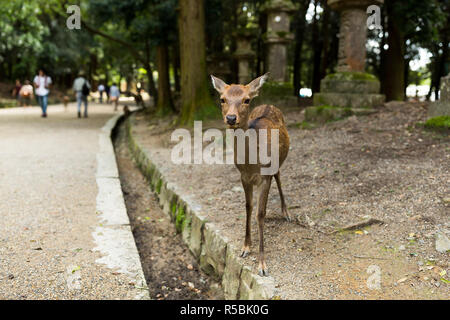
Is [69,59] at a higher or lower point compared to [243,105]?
higher

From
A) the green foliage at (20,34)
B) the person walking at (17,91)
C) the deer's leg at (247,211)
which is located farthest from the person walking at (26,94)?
the deer's leg at (247,211)

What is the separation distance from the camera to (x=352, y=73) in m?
8.52

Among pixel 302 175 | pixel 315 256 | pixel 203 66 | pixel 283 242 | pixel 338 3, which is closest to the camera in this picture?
pixel 315 256

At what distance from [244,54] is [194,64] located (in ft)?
15.6

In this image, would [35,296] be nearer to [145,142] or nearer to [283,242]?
[283,242]

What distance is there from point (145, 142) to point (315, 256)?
719 cm

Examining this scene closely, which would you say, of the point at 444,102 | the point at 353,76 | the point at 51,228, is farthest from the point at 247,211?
the point at 353,76

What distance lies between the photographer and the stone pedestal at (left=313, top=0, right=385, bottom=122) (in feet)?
27.4

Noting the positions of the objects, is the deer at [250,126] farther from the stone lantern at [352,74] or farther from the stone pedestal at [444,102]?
the stone lantern at [352,74]

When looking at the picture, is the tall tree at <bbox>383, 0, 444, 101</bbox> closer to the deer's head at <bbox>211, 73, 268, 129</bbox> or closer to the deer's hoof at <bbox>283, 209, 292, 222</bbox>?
the deer's hoof at <bbox>283, 209, 292, 222</bbox>

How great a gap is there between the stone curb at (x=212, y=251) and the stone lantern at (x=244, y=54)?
885 cm

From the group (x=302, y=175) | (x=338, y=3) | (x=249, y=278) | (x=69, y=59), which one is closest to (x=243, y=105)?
(x=249, y=278)

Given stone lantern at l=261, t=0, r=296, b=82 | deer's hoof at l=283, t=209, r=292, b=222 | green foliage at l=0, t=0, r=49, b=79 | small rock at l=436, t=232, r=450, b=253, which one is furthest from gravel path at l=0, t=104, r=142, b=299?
green foliage at l=0, t=0, r=49, b=79
